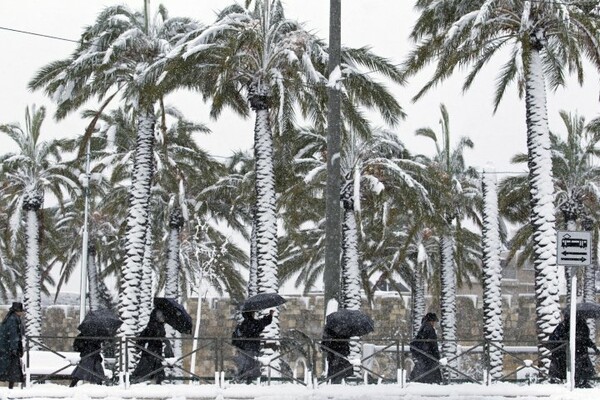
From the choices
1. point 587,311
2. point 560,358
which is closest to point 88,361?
point 560,358

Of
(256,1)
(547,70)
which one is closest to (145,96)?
(256,1)

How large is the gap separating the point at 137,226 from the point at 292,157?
5.10 m

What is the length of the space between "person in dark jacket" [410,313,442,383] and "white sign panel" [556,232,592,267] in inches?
84.8

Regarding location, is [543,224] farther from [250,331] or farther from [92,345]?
[92,345]

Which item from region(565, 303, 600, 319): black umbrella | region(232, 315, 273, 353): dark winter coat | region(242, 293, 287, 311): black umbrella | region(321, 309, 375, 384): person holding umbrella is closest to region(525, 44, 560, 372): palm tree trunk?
region(565, 303, 600, 319): black umbrella

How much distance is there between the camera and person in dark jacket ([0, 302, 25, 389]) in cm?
1484

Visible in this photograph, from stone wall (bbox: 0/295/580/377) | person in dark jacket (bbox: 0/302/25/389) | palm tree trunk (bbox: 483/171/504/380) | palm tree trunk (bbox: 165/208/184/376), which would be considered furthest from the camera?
stone wall (bbox: 0/295/580/377)

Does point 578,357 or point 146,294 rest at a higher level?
point 146,294

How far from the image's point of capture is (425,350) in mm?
15945

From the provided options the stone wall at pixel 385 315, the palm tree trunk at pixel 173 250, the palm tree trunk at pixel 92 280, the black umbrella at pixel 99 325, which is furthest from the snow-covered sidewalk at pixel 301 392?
the stone wall at pixel 385 315

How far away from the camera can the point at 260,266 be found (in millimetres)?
20656

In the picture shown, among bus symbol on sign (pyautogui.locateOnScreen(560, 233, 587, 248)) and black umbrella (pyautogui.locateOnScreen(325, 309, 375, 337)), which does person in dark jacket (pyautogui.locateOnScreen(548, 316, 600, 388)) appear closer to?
bus symbol on sign (pyautogui.locateOnScreen(560, 233, 587, 248))

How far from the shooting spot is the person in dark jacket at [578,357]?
16125 millimetres

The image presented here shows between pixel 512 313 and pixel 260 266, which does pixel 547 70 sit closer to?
pixel 260 266
